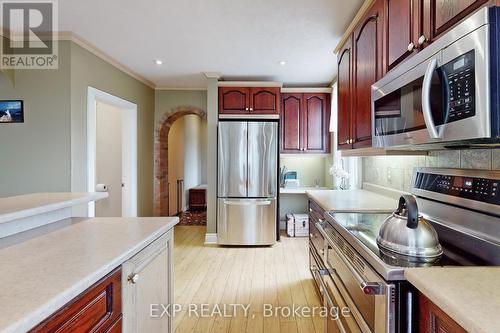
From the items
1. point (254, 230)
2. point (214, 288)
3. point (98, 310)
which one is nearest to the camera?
point (98, 310)

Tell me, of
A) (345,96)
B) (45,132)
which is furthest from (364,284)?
(45,132)

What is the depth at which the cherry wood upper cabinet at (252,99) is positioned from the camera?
158 inches

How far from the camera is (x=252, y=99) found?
402 centimetres

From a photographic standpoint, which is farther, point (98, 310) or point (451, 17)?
point (451, 17)

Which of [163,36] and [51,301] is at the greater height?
[163,36]

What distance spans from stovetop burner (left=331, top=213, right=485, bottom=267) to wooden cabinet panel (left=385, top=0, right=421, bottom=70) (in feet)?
3.05

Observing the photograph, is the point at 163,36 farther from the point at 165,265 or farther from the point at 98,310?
the point at 98,310

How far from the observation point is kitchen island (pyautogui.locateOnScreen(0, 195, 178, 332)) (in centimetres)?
73

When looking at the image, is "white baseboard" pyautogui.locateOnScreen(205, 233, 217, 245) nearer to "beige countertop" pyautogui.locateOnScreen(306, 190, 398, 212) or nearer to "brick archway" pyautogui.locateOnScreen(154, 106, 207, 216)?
"brick archway" pyautogui.locateOnScreen(154, 106, 207, 216)

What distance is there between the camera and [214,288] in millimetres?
2686

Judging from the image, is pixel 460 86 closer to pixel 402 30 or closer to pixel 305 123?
pixel 402 30

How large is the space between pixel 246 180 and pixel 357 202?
180 centimetres

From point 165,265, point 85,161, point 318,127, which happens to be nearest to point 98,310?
point 165,265

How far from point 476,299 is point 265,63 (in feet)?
10.6
